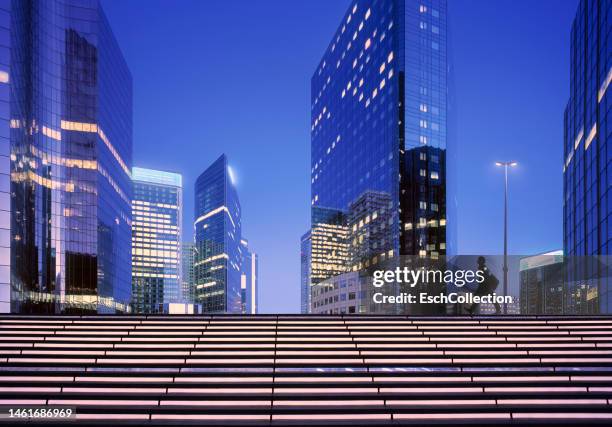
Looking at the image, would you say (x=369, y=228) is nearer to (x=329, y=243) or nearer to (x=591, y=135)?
(x=329, y=243)

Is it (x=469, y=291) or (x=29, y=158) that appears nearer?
(x=469, y=291)

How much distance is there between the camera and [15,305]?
4869 centimetres

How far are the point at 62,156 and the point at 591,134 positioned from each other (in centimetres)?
6795

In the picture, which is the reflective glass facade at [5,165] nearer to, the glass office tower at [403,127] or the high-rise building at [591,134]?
the high-rise building at [591,134]

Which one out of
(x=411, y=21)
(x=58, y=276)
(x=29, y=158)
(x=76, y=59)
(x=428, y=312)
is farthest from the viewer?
(x=411, y=21)
